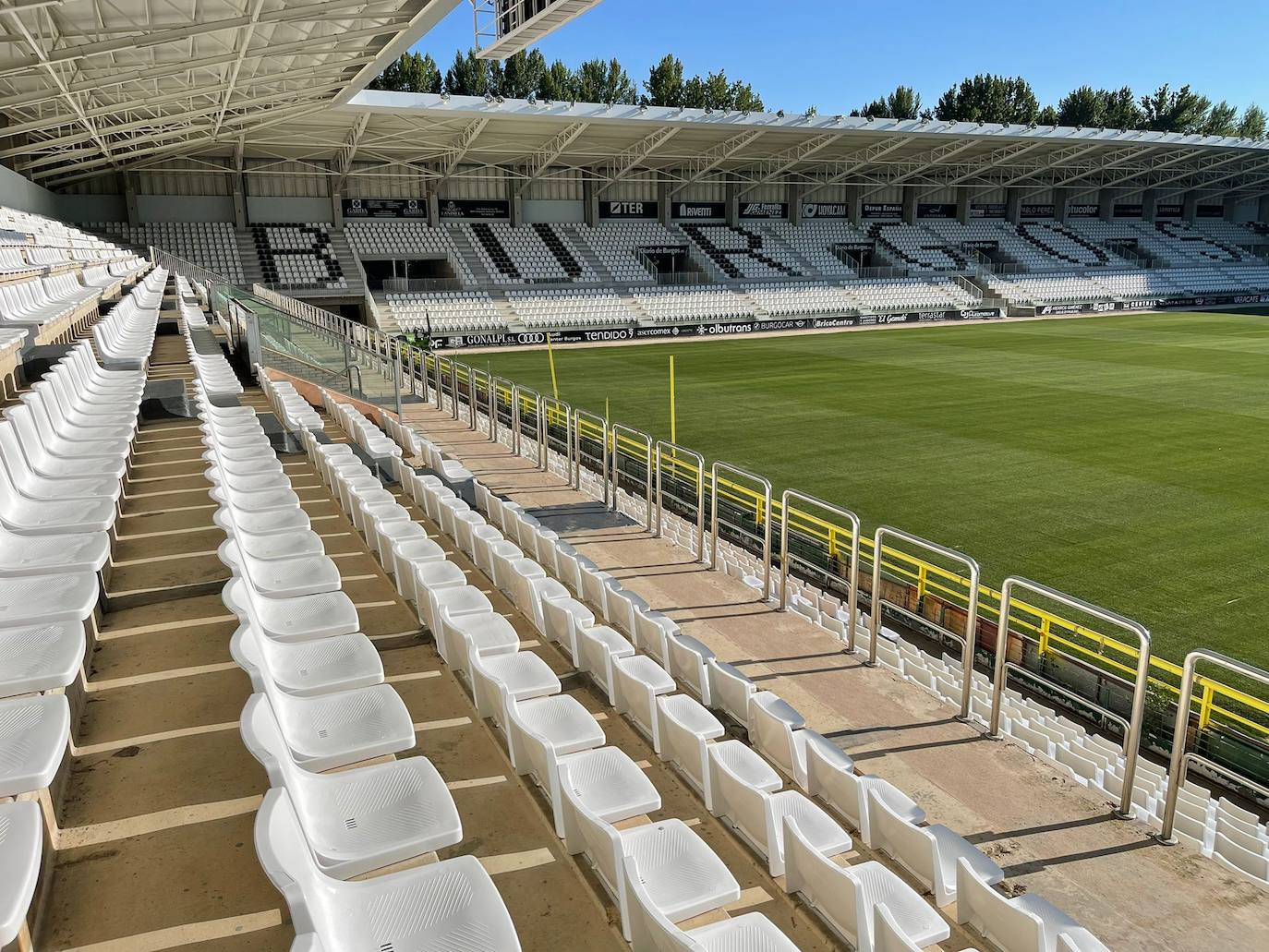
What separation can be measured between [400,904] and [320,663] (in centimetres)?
154

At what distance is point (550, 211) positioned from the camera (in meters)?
46.8

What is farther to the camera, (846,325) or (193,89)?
(846,325)

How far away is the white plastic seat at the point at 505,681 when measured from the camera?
4246 millimetres

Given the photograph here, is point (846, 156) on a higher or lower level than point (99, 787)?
higher

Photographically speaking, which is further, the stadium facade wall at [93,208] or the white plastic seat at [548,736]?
the stadium facade wall at [93,208]

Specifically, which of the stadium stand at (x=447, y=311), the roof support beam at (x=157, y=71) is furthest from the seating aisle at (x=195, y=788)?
the stadium stand at (x=447, y=311)

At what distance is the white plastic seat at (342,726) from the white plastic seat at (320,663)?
2.1 inches

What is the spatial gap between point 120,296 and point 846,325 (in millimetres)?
34925

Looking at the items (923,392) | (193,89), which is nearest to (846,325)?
(923,392)

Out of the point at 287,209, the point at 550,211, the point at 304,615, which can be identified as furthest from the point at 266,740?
the point at 550,211

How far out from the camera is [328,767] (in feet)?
11.1

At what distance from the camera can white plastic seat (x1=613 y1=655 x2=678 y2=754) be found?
4531mm

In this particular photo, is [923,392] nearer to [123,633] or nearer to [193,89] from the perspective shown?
[193,89]

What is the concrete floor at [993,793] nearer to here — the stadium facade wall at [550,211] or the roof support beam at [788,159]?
the roof support beam at [788,159]
